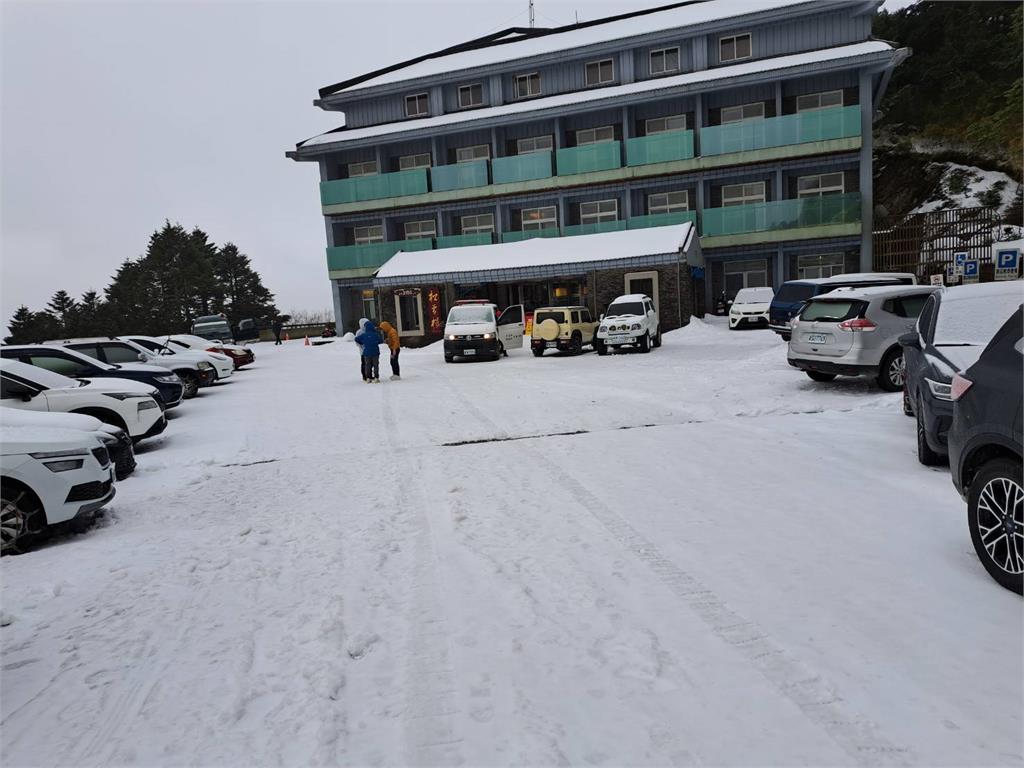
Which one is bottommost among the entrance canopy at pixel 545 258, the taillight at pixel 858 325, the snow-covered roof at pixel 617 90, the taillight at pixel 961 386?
the taillight at pixel 961 386

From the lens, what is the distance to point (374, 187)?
111ft

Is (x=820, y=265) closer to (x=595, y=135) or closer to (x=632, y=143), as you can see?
(x=632, y=143)

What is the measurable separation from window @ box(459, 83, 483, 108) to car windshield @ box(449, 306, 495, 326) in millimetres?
17521

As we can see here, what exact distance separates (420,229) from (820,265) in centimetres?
2043

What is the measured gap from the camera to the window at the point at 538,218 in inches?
1297

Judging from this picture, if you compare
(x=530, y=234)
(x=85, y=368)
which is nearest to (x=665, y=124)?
(x=530, y=234)

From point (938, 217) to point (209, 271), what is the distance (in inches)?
2511

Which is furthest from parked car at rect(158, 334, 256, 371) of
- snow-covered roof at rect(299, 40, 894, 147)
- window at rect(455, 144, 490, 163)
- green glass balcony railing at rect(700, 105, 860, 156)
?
green glass balcony railing at rect(700, 105, 860, 156)

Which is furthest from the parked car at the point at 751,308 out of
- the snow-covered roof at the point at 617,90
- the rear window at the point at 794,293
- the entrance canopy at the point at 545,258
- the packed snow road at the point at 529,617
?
the packed snow road at the point at 529,617

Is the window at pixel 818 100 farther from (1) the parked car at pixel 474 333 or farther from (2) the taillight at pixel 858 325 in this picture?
(2) the taillight at pixel 858 325

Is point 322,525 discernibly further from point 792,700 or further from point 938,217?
point 938,217

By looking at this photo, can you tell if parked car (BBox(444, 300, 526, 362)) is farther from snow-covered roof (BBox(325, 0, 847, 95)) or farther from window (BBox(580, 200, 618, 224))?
snow-covered roof (BBox(325, 0, 847, 95))

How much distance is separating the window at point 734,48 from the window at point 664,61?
81.4 inches

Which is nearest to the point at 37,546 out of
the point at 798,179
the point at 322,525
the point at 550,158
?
the point at 322,525
